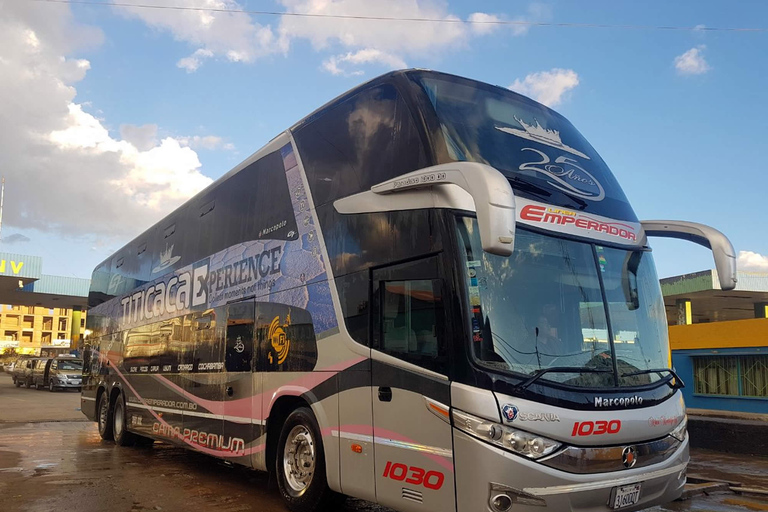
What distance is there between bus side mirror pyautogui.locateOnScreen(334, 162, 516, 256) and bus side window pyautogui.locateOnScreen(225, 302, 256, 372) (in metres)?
2.45

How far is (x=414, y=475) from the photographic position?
5.17m

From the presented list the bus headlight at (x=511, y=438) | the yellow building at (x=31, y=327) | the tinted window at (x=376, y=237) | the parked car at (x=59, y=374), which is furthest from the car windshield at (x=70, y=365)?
the yellow building at (x=31, y=327)

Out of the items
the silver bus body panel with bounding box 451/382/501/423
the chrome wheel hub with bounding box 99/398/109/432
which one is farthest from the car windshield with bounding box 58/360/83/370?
the silver bus body panel with bounding box 451/382/501/423

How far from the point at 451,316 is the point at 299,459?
2890 millimetres

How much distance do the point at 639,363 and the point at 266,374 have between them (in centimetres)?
410

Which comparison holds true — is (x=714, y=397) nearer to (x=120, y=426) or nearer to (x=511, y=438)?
(x=120, y=426)

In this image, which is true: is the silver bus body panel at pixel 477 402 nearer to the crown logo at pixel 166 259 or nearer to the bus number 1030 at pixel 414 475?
the bus number 1030 at pixel 414 475

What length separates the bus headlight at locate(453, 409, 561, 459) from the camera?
462 cm

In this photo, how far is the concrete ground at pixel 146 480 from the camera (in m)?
7.29

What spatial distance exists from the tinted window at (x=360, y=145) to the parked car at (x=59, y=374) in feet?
100

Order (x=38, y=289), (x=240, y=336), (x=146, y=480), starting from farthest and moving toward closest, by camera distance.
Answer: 1. (x=38, y=289)
2. (x=146, y=480)
3. (x=240, y=336)

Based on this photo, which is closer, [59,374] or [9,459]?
[9,459]

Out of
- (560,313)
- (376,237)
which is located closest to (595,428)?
(560,313)

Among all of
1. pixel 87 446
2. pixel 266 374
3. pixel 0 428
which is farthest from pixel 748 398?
pixel 0 428
